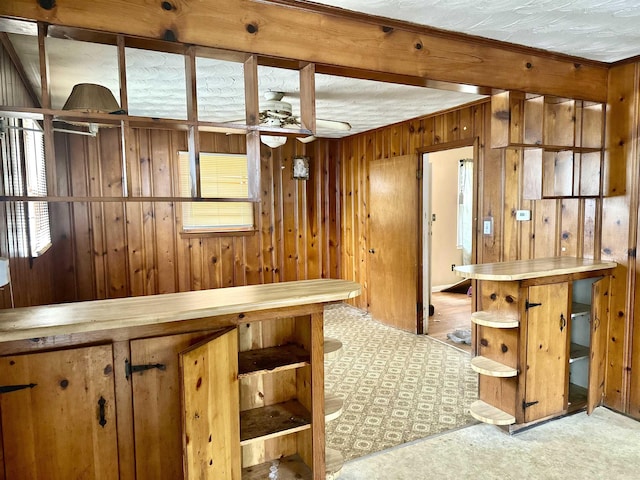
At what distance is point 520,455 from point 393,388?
1.12 meters

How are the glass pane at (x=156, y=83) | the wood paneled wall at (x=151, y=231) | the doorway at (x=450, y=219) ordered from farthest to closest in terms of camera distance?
1. the doorway at (x=450, y=219)
2. the wood paneled wall at (x=151, y=231)
3. the glass pane at (x=156, y=83)

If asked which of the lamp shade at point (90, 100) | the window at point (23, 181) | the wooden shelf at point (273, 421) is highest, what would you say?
the lamp shade at point (90, 100)

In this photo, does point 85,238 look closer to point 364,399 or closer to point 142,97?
point 142,97

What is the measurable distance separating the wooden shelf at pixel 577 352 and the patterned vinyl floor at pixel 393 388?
0.76 meters

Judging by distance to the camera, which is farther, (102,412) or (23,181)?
(23,181)

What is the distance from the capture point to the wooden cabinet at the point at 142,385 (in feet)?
4.96

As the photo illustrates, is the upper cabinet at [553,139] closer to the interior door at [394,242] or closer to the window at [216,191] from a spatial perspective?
the interior door at [394,242]

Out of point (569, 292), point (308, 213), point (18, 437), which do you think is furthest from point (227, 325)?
point (308, 213)

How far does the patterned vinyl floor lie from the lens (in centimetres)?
271

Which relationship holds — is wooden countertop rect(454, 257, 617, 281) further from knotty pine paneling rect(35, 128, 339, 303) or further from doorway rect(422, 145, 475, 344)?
doorway rect(422, 145, 475, 344)

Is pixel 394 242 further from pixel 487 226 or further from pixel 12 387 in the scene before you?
pixel 12 387

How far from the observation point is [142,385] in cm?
167

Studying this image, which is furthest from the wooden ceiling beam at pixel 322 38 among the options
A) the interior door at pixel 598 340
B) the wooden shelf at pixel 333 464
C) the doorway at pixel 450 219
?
the doorway at pixel 450 219

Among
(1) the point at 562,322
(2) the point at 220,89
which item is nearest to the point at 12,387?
(2) the point at 220,89
